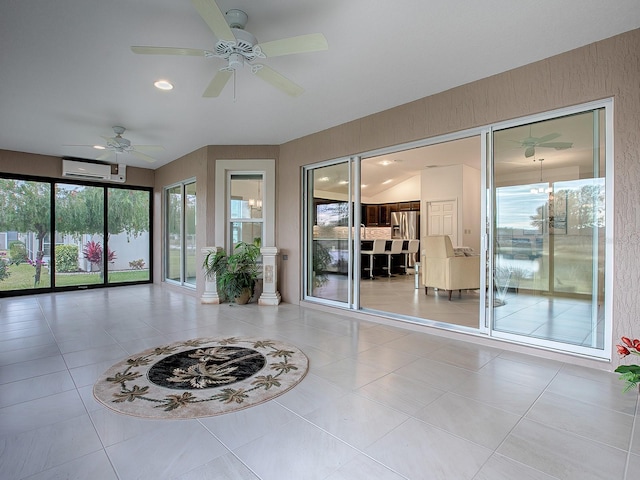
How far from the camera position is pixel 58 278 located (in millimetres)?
6766

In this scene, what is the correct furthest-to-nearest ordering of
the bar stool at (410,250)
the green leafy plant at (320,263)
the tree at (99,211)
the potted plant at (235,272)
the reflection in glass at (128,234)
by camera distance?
the bar stool at (410,250), the reflection in glass at (128,234), the tree at (99,211), the potted plant at (235,272), the green leafy plant at (320,263)

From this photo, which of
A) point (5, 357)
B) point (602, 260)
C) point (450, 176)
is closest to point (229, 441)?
point (5, 357)

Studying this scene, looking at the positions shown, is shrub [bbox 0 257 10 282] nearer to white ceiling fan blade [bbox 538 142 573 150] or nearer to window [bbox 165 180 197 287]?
window [bbox 165 180 197 287]

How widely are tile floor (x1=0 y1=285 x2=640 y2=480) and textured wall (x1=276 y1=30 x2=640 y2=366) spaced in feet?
3.10

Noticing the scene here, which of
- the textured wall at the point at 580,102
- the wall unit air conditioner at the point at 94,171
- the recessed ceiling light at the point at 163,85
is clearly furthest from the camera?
the wall unit air conditioner at the point at 94,171

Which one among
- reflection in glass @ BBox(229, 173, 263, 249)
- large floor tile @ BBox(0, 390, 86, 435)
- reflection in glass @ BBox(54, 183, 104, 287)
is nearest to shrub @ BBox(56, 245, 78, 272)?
reflection in glass @ BBox(54, 183, 104, 287)

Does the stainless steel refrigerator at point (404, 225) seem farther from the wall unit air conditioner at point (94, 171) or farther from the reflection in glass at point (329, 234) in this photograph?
the wall unit air conditioner at point (94, 171)

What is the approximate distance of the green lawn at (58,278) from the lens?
6238mm

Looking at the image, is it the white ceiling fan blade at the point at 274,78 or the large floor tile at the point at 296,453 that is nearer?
the large floor tile at the point at 296,453

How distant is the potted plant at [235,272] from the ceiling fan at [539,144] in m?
4.08

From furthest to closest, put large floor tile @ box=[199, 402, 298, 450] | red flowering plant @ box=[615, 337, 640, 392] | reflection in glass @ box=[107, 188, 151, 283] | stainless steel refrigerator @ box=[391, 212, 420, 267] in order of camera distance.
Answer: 1. stainless steel refrigerator @ box=[391, 212, 420, 267]
2. reflection in glass @ box=[107, 188, 151, 283]
3. red flowering plant @ box=[615, 337, 640, 392]
4. large floor tile @ box=[199, 402, 298, 450]

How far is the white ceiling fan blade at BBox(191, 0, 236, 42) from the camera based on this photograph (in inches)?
72.7

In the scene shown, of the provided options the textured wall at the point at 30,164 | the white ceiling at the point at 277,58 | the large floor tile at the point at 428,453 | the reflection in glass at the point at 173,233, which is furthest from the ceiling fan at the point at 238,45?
the textured wall at the point at 30,164

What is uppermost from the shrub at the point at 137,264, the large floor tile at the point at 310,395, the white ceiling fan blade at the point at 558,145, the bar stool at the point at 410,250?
the white ceiling fan blade at the point at 558,145
